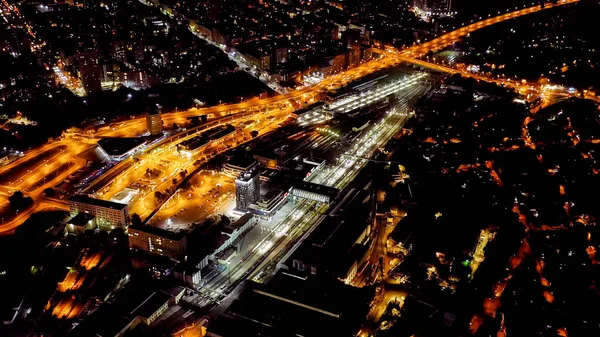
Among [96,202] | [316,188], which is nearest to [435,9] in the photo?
[316,188]

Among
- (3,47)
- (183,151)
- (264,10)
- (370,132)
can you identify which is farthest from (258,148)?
(264,10)

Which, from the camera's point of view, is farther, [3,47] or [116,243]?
[3,47]

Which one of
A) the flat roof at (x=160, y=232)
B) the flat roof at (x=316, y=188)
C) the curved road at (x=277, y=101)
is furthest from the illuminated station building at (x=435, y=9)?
the flat roof at (x=160, y=232)

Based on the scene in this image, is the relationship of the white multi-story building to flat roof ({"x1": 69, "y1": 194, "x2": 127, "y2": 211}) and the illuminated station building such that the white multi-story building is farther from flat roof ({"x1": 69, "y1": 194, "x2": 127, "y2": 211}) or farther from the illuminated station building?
the illuminated station building

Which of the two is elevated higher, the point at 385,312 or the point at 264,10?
the point at 264,10

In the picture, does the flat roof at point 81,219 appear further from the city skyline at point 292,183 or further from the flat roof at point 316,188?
the flat roof at point 316,188

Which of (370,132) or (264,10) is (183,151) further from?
(264,10)
